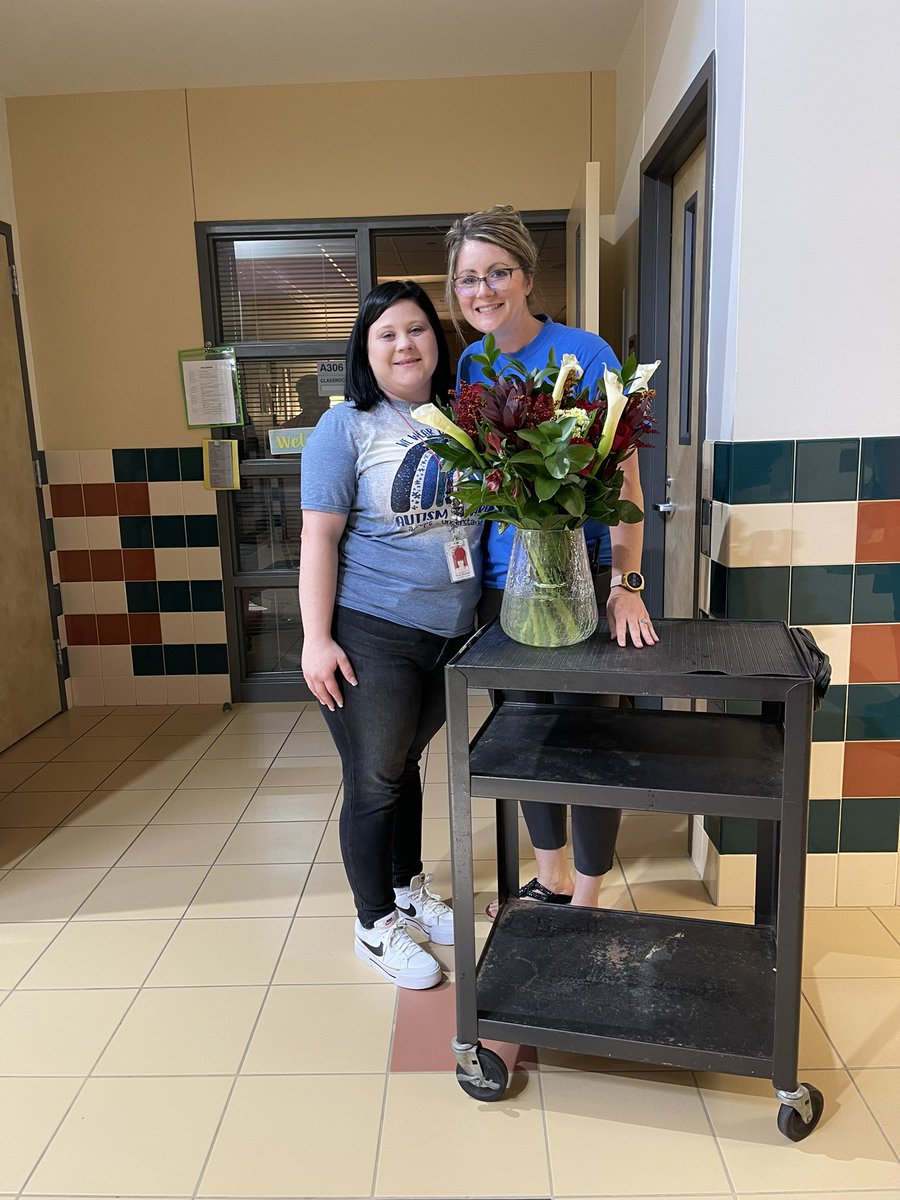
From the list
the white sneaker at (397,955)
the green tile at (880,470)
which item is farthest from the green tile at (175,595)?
the green tile at (880,470)

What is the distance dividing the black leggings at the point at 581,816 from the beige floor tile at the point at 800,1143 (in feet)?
1.47

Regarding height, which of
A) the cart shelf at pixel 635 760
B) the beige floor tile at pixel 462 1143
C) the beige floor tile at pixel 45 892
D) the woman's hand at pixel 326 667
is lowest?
the beige floor tile at pixel 45 892

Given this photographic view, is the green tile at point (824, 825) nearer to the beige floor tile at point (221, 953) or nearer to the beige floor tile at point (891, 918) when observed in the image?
the beige floor tile at point (891, 918)

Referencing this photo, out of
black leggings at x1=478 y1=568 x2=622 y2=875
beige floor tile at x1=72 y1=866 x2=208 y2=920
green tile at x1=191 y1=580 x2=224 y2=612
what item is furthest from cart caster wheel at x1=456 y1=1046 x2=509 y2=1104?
green tile at x1=191 y1=580 x2=224 y2=612

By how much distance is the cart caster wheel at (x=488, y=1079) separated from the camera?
1602mm

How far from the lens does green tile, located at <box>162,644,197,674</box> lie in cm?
404

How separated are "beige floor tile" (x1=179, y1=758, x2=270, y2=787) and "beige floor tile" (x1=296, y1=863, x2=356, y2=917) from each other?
71 centimetres

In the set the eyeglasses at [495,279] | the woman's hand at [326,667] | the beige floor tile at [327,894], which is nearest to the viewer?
the eyeglasses at [495,279]

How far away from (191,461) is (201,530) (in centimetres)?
30

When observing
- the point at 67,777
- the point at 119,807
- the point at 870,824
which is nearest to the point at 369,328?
the point at 870,824

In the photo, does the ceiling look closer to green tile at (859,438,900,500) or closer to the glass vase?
green tile at (859,438,900,500)

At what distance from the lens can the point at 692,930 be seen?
5.79ft

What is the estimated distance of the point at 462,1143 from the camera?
1522 mm

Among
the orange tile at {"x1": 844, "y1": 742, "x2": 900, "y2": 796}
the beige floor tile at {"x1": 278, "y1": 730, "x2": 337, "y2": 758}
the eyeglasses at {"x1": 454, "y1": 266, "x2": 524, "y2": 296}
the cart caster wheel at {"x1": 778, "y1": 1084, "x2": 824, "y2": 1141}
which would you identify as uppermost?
the eyeglasses at {"x1": 454, "y1": 266, "x2": 524, "y2": 296}
